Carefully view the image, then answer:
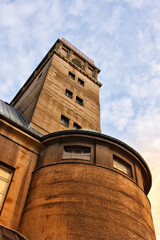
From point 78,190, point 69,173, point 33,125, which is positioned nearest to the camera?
point 78,190

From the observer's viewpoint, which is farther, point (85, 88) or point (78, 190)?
point (85, 88)

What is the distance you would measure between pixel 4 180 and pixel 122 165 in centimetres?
776

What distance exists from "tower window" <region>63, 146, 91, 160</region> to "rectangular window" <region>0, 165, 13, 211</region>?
3.61 m

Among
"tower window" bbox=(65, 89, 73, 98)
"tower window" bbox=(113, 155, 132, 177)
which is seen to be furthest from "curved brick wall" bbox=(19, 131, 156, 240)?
"tower window" bbox=(65, 89, 73, 98)

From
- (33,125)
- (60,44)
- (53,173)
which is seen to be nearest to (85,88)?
(60,44)

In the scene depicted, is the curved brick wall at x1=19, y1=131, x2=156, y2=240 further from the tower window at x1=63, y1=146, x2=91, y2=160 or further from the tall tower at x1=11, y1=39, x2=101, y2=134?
the tall tower at x1=11, y1=39, x2=101, y2=134

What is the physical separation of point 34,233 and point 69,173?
148 inches

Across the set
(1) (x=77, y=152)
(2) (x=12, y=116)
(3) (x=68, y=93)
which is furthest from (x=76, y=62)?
(1) (x=77, y=152)

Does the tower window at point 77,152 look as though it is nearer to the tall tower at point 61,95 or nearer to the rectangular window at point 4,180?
the rectangular window at point 4,180

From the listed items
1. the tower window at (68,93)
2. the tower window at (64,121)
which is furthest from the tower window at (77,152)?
the tower window at (68,93)

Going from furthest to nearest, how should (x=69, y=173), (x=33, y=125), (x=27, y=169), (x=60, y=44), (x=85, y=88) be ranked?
1. (x=60, y=44)
2. (x=85, y=88)
3. (x=33, y=125)
4. (x=27, y=169)
5. (x=69, y=173)

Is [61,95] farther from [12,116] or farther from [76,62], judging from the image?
[76,62]

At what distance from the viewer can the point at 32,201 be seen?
14.0 metres

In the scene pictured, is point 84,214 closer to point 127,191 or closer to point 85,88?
point 127,191
